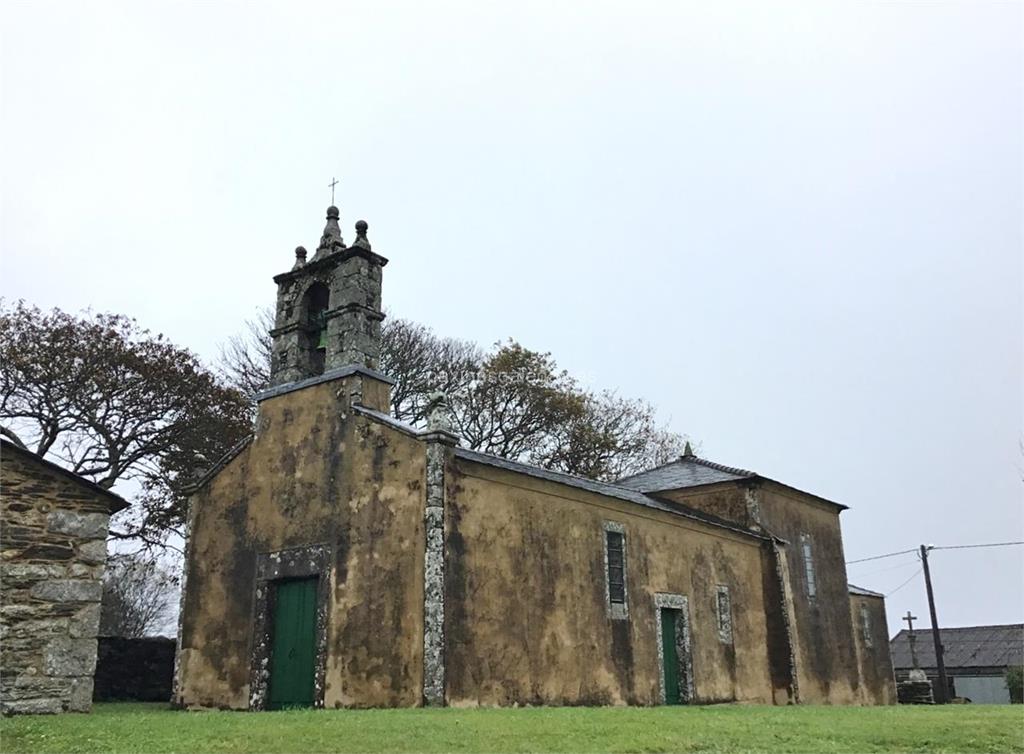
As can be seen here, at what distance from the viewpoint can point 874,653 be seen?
28750 millimetres

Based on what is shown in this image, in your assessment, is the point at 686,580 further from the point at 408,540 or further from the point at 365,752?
the point at 365,752

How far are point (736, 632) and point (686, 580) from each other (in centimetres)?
254

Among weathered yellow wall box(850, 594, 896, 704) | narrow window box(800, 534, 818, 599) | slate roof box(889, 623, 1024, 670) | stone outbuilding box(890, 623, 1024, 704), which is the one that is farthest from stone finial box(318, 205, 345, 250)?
slate roof box(889, 623, 1024, 670)

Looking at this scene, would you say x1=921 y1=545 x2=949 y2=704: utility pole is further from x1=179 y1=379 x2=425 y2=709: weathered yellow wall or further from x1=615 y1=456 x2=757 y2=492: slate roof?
x1=179 y1=379 x2=425 y2=709: weathered yellow wall

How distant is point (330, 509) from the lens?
51.1 ft

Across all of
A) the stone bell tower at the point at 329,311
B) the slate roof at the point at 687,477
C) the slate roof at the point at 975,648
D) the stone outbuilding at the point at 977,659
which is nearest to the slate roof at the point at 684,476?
the slate roof at the point at 687,477

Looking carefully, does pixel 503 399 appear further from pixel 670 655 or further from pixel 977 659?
pixel 977 659

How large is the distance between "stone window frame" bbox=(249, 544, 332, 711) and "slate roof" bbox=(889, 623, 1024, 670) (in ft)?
155

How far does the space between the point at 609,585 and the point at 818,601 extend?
403 inches

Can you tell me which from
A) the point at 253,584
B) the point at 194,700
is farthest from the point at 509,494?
the point at 194,700

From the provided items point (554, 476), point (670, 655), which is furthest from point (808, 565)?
point (554, 476)

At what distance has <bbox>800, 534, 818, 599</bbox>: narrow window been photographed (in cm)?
2441

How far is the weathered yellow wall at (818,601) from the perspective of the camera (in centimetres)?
2298

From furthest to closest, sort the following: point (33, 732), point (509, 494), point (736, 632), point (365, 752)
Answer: point (736, 632) → point (509, 494) → point (33, 732) → point (365, 752)
